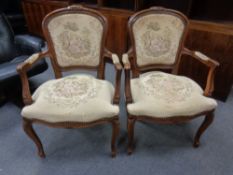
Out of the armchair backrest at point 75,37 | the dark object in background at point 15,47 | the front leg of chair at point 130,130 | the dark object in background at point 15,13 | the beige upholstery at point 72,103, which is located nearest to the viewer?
the beige upholstery at point 72,103

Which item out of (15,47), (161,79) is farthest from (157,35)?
(15,47)

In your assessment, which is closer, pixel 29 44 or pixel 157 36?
pixel 157 36

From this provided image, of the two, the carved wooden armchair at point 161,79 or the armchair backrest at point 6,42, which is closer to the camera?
the carved wooden armchair at point 161,79

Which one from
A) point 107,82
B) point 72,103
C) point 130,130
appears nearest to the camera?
point 72,103

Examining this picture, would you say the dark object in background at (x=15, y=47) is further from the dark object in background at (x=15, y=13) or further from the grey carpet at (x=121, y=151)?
the dark object in background at (x=15, y=13)

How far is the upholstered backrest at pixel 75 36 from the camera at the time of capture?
1.34m

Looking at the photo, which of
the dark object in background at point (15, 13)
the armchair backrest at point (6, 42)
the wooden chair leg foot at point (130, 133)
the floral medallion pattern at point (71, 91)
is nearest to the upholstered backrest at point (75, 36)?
the floral medallion pattern at point (71, 91)

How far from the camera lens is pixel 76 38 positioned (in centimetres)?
140

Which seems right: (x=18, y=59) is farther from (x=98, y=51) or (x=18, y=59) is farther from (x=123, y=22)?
(x=123, y=22)

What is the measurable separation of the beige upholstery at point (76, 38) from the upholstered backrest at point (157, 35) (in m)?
0.28

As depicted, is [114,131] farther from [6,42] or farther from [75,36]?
[6,42]

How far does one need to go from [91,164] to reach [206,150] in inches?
33.8

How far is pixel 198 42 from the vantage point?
173 centimetres

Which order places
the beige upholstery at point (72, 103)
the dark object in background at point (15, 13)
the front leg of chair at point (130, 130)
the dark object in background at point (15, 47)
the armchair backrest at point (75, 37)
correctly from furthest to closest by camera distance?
the dark object in background at point (15, 13), the dark object in background at point (15, 47), the armchair backrest at point (75, 37), the front leg of chair at point (130, 130), the beige upholstery at point (72, 103)
